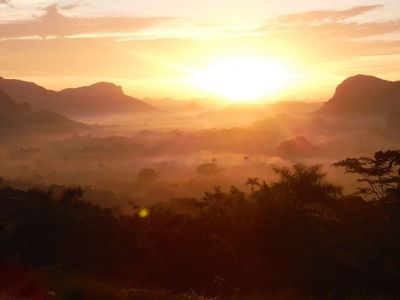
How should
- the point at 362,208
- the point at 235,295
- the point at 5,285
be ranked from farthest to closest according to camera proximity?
the point at 362,208
the point at 235,295
the point at 5,285

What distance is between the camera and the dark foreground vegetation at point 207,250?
15.1 metres

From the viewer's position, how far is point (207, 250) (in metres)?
17.4

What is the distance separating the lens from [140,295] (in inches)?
470

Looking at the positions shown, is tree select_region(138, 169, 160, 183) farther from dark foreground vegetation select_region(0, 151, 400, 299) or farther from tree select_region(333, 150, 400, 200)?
dark foreground vegetation select_region(0, 151, 400, 299)

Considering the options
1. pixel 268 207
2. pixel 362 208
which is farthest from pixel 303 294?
pixel 362 208

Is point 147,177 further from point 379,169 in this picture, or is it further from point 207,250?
point 207,250

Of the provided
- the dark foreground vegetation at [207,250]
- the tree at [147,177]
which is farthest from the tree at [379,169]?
the tree at [147,177]

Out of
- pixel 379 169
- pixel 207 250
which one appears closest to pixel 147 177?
pixel 379 169

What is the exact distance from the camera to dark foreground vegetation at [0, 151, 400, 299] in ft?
49.6

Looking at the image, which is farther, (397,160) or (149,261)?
(397,160)

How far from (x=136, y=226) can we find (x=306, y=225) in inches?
232

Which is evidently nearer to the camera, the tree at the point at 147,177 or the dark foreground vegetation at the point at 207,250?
the dark foreground vegetation at the point at 207,250

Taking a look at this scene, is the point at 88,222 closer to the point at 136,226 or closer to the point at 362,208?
the point at 136,226

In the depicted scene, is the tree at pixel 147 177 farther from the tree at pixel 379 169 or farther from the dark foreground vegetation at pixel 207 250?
the dark foreground vegetation at pixel 207 250
